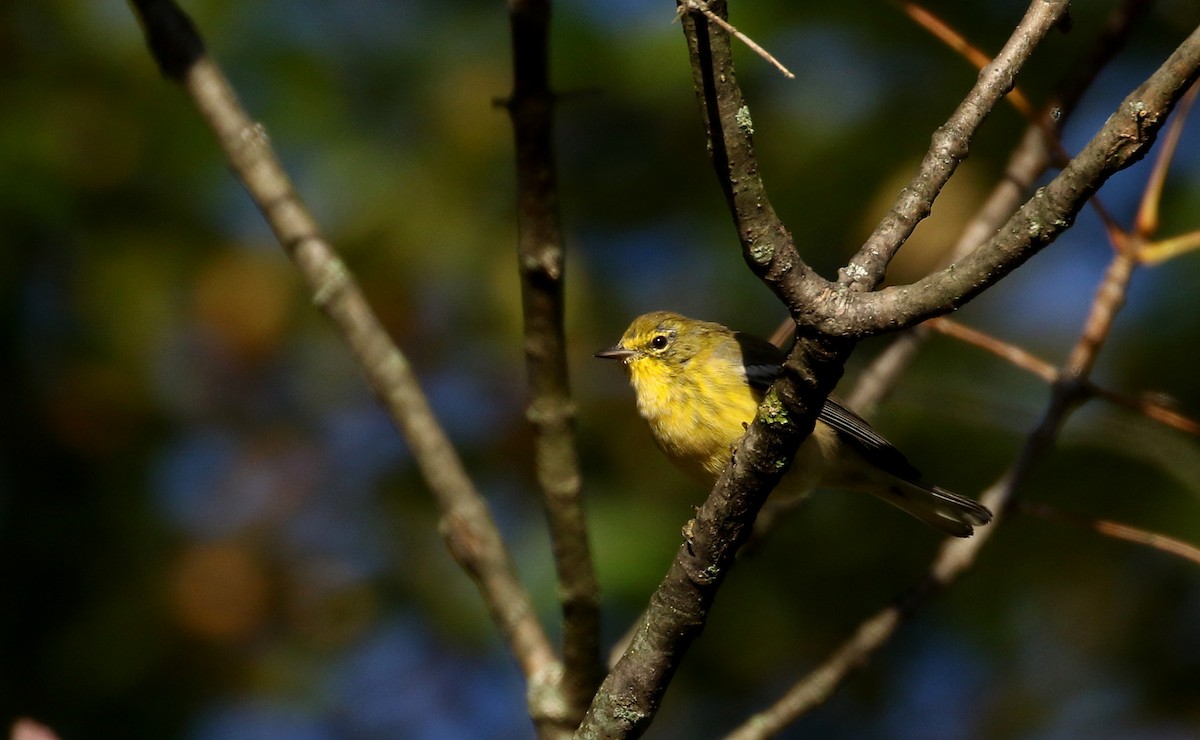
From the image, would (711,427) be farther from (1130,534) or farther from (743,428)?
(1130,534)

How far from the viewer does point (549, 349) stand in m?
3.10

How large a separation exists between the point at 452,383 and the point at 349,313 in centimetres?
234

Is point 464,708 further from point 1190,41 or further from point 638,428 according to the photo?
point 1190,41

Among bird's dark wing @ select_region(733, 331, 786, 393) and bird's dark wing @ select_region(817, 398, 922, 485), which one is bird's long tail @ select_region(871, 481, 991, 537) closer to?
bird's dark wing @ select_region(817, 398, 922, 485)

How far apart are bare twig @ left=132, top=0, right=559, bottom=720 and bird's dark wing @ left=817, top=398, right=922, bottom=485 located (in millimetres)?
1254

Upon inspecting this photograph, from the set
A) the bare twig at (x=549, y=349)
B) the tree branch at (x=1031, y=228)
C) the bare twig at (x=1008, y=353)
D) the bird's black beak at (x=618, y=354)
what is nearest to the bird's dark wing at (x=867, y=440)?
the bare twig at (x=1008, y=353)

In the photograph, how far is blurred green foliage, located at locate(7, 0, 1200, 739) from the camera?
5.08 m

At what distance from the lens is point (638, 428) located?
17.7 ft

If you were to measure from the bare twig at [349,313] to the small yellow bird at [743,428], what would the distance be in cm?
100

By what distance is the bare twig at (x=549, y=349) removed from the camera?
282cm

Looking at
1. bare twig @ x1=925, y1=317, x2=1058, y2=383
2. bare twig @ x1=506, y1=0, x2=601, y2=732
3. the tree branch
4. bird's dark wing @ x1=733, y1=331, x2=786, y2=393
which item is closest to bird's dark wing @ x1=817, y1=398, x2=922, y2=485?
bird's dark wing @ x1=733, y1=331, x2=786, y2=393

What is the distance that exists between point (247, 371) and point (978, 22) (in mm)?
3596

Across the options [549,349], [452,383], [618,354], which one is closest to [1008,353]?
[549,349]

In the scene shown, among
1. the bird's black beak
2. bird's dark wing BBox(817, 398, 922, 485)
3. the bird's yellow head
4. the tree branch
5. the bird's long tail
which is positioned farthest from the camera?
the bird's black beak
